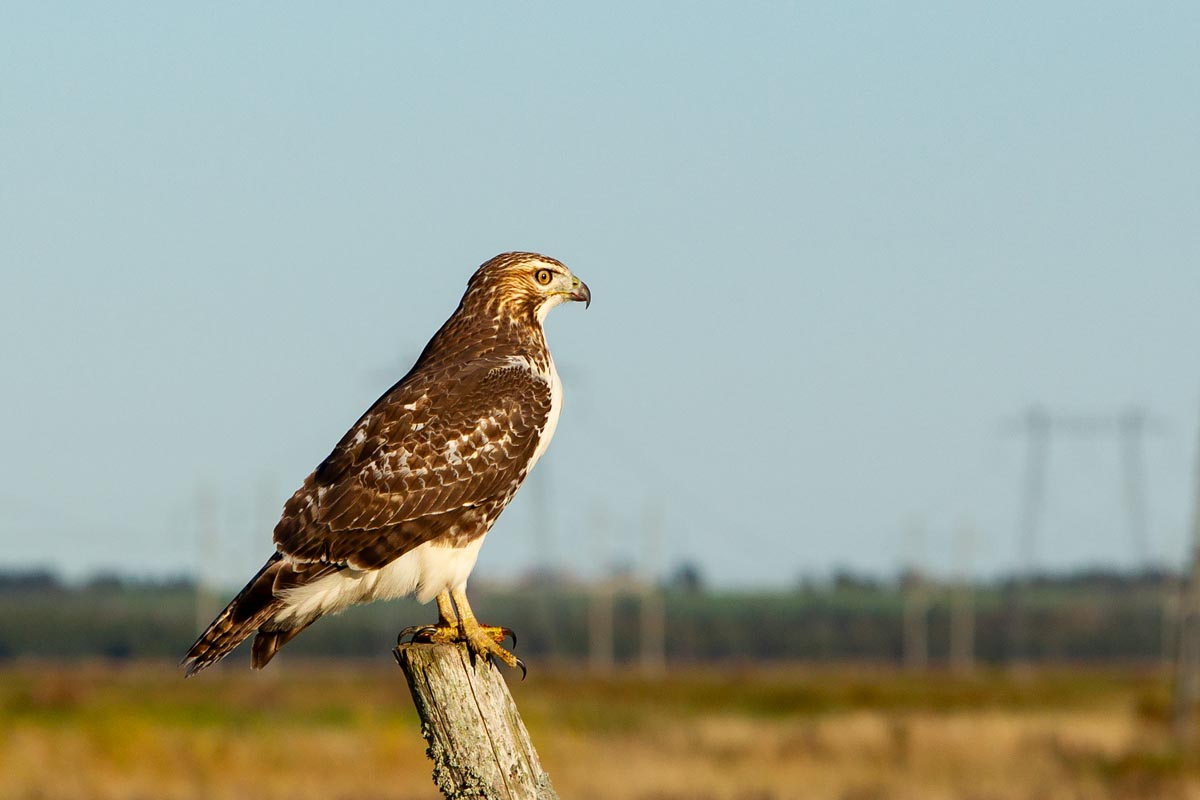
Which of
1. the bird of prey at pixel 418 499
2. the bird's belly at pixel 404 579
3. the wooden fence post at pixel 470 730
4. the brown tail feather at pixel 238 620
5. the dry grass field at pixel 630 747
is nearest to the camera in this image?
the wooden fence post at pixel 470 730

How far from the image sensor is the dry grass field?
27172 millimetres

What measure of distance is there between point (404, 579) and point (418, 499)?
15.3 inches

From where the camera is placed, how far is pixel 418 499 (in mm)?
8641

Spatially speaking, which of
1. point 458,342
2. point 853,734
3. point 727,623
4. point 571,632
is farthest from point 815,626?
point 458,342

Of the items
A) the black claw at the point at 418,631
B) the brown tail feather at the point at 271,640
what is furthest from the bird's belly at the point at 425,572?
the brown tail feather at the point at 271,640

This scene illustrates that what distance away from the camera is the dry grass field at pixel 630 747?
27.2 m

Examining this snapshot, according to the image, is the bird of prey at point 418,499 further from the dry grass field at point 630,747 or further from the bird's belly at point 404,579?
the dry grass field at point 630,747

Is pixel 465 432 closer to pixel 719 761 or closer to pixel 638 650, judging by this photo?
pixel 719 761

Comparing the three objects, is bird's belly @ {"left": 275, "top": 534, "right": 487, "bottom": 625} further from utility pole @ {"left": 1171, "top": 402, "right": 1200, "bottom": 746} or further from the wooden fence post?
utility pole @ {"left": 1171, "top": 402, "right": 1200, "bottom": 746}

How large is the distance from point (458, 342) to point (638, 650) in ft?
413

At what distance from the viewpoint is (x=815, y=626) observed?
450 feet

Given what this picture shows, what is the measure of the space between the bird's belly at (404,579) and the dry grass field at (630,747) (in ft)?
56.0

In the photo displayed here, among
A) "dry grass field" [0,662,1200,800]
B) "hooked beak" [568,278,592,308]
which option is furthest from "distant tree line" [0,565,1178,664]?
"hooked beak" [568,278,592,308]

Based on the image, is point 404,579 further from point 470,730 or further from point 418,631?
point 470,730
